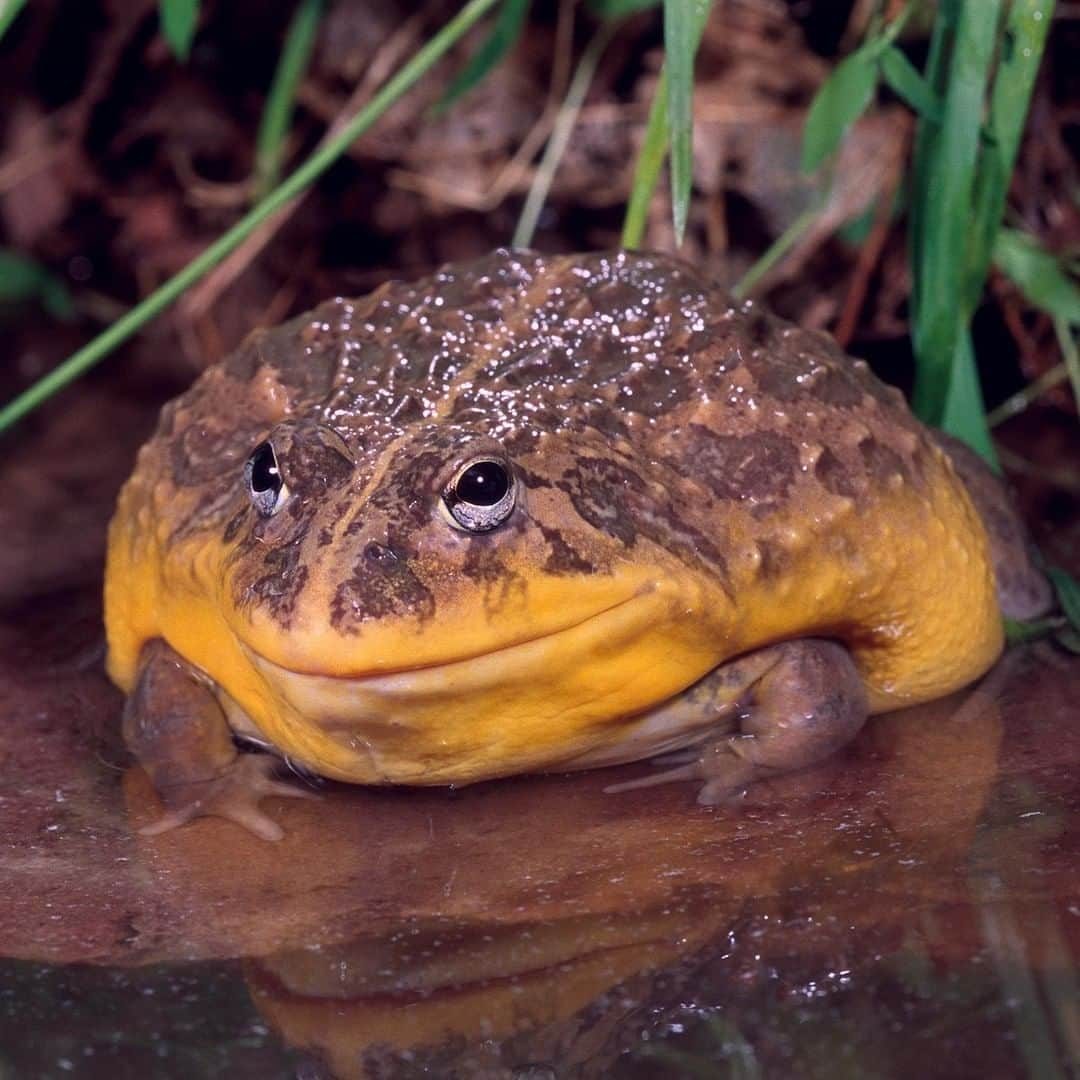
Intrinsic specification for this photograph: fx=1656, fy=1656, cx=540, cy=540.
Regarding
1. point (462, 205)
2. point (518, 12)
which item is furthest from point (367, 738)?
point (462, 205)

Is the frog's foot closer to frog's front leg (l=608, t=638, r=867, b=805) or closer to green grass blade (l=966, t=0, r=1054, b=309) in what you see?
frog's front leg (l=608, t=638, r=867, b=805)

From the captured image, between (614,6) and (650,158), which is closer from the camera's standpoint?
(650,158)

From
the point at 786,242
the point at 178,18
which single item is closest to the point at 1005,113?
the point at 786,242

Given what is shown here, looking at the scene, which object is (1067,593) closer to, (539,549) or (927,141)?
(927,141)

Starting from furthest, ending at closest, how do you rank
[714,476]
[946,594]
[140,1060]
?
[946,594]
[714,476]
[140,1060]

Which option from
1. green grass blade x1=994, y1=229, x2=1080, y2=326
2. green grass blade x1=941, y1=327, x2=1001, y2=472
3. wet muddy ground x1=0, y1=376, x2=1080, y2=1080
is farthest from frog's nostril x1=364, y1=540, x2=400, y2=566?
green grass blade x1=994, y1=229, x2=1080, y2=326

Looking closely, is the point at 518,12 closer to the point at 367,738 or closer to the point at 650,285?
the point at 650,285
